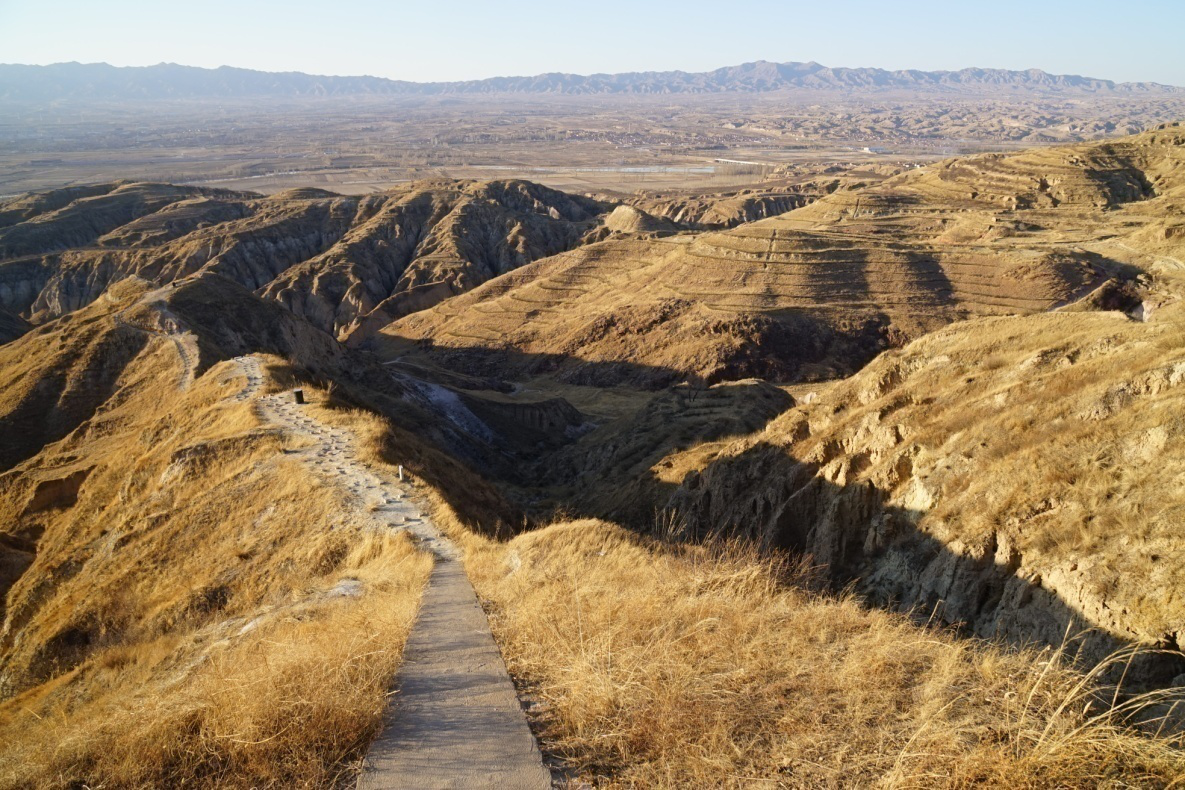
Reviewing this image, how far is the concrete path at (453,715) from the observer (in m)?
4.89

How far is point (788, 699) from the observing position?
5.23 metres

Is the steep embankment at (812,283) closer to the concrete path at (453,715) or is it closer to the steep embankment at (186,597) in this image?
the steep embankment at (186,597)

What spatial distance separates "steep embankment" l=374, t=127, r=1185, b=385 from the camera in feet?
167

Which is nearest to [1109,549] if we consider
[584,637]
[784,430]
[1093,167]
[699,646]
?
[699,646]

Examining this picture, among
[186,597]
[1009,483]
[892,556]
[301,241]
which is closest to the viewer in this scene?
[1009,483]

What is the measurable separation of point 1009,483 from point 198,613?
508 inches

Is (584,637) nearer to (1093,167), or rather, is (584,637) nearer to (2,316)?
(2,316)

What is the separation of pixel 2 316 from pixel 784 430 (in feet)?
231

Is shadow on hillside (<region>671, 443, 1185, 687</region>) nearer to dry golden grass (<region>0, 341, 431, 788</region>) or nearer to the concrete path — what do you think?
the concrete path

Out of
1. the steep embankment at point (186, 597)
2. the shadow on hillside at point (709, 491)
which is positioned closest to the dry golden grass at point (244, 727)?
the steep embankment at point (186, 597)

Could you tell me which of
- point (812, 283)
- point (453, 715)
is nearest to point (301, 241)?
point (812, 283)

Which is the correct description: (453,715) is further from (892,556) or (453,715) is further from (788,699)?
(892,556)

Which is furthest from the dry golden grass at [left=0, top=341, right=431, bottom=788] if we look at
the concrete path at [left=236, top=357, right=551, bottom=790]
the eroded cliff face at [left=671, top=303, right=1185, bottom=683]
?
the eroded cliff face at [left=671, top=303, right=1185, bottom=683]

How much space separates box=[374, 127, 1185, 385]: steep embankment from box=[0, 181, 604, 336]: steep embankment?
12592 millimetres
